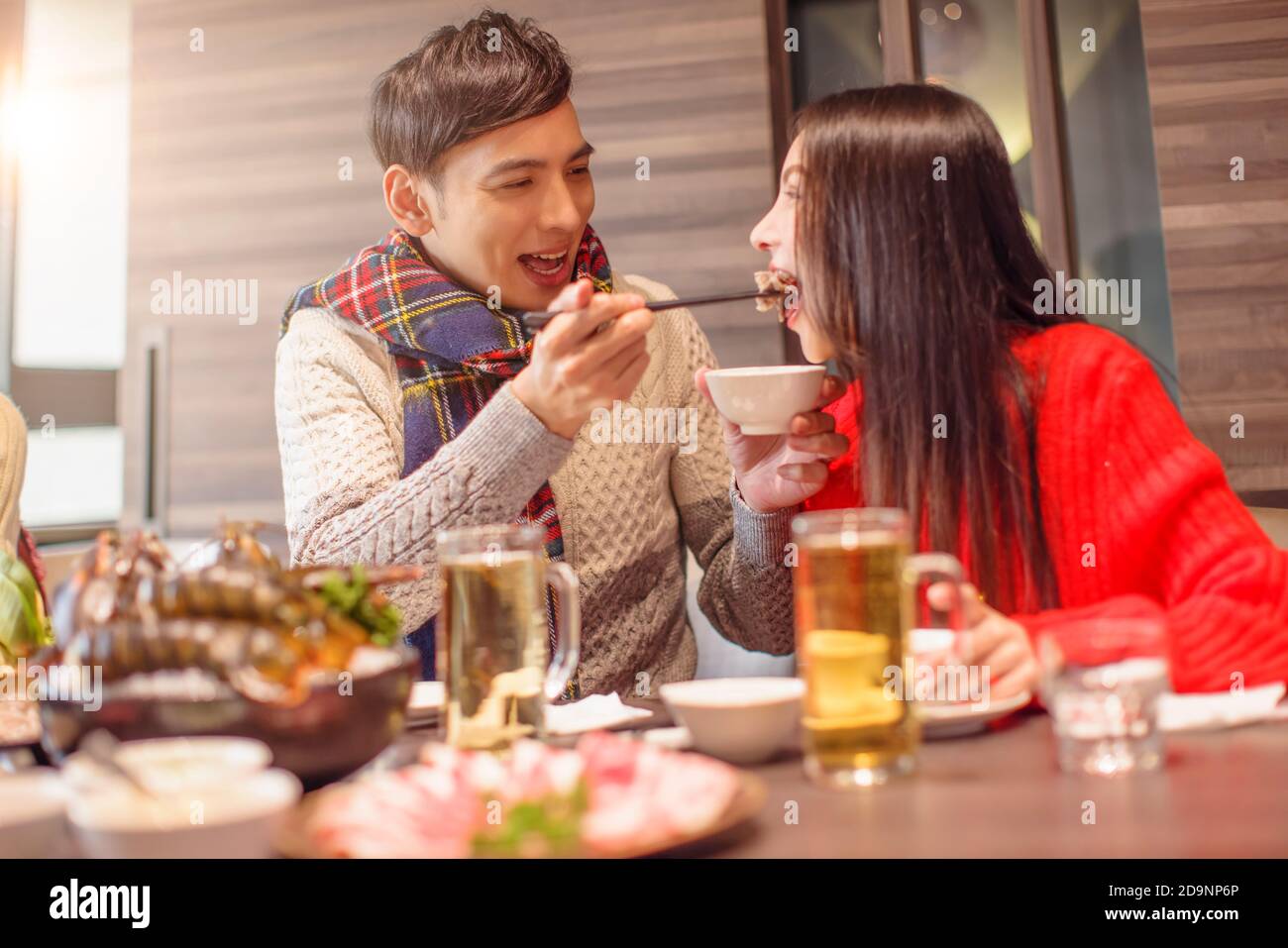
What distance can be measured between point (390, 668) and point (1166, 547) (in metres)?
0.82

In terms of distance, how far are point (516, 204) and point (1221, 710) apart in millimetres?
1284

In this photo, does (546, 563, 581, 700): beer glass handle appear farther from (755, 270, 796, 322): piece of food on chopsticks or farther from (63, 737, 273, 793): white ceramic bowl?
(755, 270, 796, 322): piece of food on chopsticks

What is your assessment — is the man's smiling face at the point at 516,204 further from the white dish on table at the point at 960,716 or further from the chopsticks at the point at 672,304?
the white dish on table at the point at 960,716

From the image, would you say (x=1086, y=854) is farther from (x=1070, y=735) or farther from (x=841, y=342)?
(x=841, y=342)

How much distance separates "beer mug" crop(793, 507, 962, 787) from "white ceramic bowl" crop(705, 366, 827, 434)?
1.52ft

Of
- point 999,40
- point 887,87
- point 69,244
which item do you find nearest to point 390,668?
point 887,87

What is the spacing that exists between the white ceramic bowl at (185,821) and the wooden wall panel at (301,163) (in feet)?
7.53

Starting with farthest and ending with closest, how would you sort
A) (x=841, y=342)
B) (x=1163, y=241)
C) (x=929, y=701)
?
(x=1163, y=241) → (x=841, y=342) → (x=929, y=701)

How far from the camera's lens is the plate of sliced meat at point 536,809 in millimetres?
564

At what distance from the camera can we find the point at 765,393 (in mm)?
1202

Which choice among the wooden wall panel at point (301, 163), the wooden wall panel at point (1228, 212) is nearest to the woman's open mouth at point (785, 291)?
the wooden wall panel at point (301, 163)

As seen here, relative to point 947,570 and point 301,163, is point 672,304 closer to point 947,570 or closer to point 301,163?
point 947,570

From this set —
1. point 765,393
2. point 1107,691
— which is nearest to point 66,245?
point 765,393
